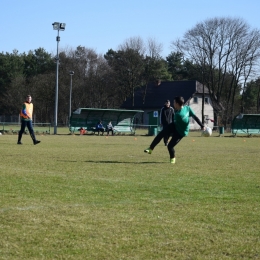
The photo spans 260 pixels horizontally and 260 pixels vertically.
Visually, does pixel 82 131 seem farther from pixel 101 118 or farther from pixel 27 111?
pixel 27 111

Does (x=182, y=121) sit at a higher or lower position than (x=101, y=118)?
lower

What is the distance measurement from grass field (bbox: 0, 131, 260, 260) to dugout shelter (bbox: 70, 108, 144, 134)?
96.5 feet

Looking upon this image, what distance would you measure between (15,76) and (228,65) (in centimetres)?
3402

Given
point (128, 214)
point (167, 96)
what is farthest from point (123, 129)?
point (167, 96)

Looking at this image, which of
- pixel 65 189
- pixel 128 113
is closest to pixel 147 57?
pixel 128 113

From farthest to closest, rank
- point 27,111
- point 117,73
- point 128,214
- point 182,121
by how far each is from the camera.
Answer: point 117,73
point 27,111
point 182,121
point 128,214

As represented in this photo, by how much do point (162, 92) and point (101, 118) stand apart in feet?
142

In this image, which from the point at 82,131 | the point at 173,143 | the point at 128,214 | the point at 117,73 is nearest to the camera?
the point at 128,214

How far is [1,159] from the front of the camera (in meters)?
13.4

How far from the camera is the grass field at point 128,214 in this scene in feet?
16.4

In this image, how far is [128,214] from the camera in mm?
6473

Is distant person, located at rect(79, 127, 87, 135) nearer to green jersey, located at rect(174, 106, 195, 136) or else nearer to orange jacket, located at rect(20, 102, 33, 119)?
orange jacket, located at rect(20, 102, 33, 119)

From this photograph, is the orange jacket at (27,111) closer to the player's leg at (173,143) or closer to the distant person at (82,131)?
the player's leg at (173,143)

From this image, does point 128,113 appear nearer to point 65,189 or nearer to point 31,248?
point 65,189
